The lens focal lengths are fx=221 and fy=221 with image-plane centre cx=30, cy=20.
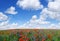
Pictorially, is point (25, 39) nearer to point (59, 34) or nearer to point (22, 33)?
point (22, 33)

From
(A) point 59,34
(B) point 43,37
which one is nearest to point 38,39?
(B) point 43,37

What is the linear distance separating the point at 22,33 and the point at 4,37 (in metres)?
0.72

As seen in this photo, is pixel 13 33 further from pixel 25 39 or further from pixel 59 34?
pixel 59 34

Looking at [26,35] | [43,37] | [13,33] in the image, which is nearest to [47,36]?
[43,37]

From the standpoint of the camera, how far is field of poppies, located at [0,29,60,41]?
27.8ft

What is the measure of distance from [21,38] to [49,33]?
1.13 meters

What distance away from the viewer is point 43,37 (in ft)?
27.9

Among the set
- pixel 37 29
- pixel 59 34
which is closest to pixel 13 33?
pixel 37 29

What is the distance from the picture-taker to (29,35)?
28.1ft

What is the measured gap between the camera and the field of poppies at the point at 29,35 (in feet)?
27.8

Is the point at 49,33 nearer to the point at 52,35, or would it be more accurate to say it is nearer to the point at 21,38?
the point at 52,35

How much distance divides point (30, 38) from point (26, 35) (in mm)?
218

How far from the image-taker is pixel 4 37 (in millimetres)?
8500

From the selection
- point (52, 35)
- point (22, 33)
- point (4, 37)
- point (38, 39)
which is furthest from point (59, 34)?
point (4, 37)
